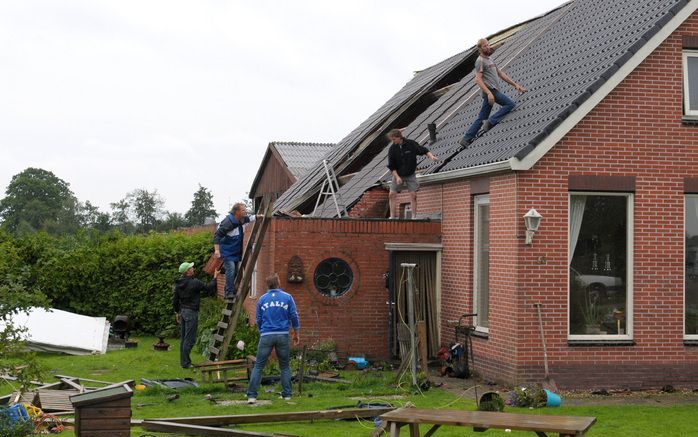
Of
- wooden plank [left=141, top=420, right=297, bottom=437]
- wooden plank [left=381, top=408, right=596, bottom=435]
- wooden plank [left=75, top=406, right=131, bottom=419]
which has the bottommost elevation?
wooden plank [left=141, top=420, right=297, bottom=437]

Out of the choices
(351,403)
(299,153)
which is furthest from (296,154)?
(351,403)

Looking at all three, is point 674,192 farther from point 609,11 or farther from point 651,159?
point 609,11

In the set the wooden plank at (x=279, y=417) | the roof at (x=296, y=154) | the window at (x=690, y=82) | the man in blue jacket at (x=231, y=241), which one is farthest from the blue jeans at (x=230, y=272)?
the roof at (x=296, y=154)

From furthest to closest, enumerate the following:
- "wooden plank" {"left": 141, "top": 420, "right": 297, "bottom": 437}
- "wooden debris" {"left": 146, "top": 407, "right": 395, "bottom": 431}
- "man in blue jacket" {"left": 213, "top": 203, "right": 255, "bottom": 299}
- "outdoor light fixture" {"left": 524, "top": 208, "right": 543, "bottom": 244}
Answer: "man in blue jacket" {"left": 213, "top": 203, "right": 255, "bottom": 299} → "outdoor light fixture" {"left": 524, "top": 208, "right": 543, "bottom": 244} → "wooden debris" {"left": 146, "top": 407, "right": 395, "bottom": 431} → "wooden plank" {"left": 141, "top": 420, "right": 297, "bottom": 437}

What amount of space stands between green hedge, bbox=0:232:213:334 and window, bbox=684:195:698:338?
13551mm

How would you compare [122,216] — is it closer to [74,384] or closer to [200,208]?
[200,208]

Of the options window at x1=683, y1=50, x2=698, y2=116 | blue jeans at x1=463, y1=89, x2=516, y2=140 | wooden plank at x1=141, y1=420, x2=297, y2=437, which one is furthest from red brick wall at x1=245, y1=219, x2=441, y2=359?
wooden plank at x1=141, y1=420, x2=297, y2=437

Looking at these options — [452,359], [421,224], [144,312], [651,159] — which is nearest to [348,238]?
[421,224]

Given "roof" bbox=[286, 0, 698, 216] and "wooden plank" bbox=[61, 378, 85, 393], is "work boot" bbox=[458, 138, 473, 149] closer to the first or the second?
"roof" bbox=[286, 0, 698, 216]

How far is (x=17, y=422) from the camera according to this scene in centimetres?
1058

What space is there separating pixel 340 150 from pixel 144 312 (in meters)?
7.19

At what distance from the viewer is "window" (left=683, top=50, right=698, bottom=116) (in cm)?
1564

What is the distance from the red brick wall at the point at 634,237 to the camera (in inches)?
590

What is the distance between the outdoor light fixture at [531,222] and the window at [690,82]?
3.08 meters
